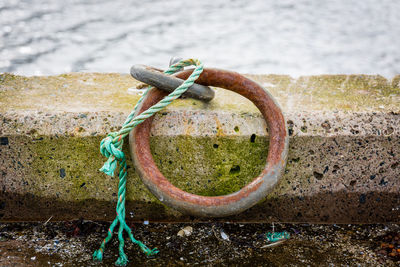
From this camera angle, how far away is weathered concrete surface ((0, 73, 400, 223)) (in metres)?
1.67

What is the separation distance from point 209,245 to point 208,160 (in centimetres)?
40

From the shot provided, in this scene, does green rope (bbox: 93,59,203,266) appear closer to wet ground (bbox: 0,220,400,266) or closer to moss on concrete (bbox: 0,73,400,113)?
wet ground (bbox: 0,220,400,266)

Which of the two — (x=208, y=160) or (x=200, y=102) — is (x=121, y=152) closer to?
(x=208, y=160)

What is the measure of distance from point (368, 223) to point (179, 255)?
1.00 meters

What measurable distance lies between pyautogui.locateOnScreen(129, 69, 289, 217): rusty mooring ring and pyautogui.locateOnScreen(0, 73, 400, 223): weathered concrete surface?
0.30 feet

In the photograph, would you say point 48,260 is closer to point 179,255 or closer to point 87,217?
point 87,217

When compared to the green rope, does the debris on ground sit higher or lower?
lower

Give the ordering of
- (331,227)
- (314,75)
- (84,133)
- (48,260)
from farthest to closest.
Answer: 1. (314,75)
2. (331,227)
3. (84,133)
4. (48,260)

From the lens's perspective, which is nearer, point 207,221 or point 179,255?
point 179,255

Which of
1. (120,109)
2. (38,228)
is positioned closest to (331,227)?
(120,109)

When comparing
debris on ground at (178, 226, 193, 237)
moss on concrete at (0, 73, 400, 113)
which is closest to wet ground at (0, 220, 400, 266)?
debris on ground at (178, 226, 193, 237)

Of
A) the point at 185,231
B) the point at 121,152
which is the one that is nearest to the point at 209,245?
the point at 185,231

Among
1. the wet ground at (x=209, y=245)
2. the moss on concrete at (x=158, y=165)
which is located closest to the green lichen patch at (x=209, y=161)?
the moss on concrete at (x=158, y=165)

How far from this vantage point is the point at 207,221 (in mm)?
1804
